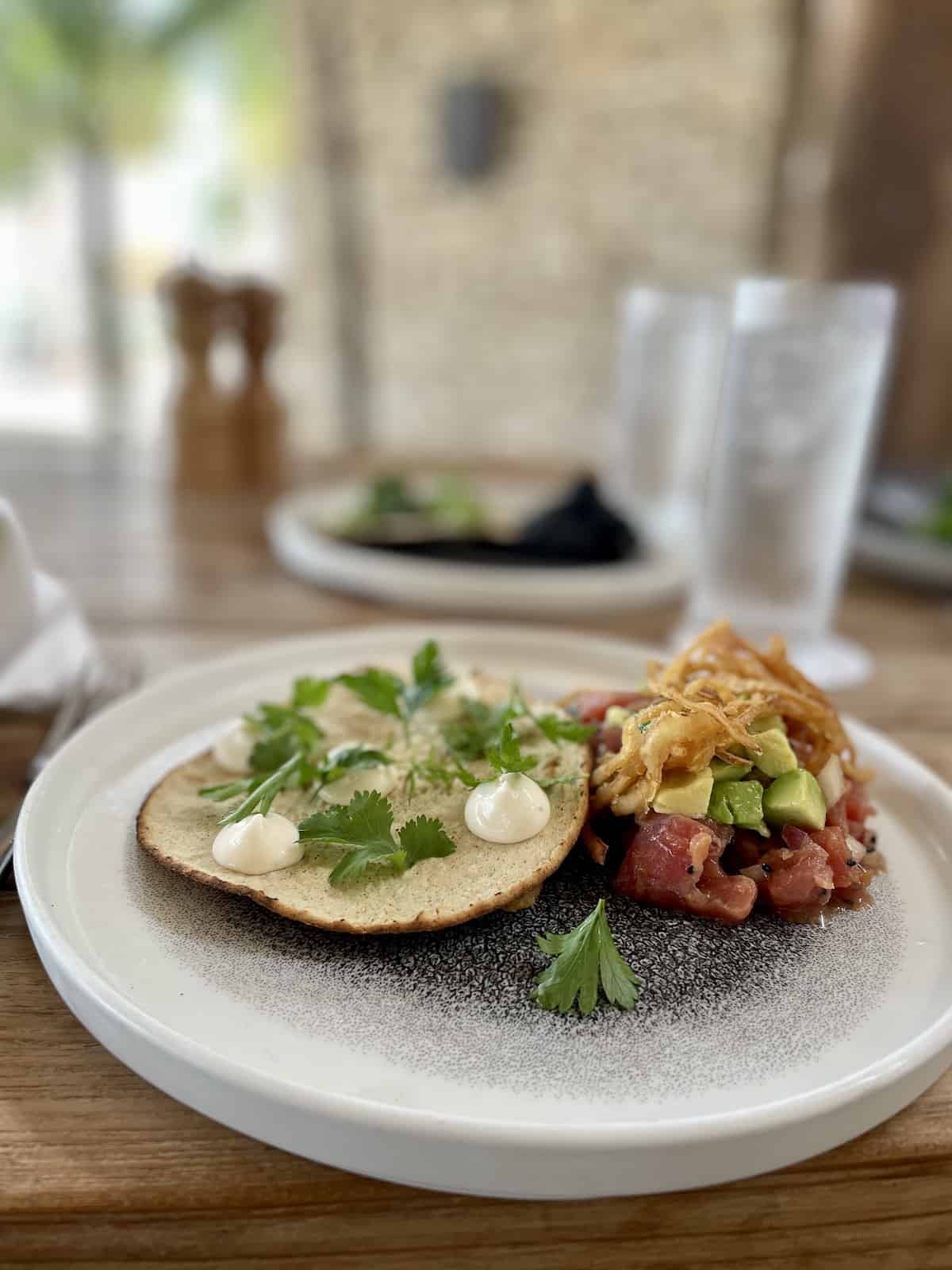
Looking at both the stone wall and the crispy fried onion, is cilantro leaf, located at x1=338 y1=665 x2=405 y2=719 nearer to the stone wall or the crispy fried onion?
the crispy fried onion

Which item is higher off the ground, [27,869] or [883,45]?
[883,45]

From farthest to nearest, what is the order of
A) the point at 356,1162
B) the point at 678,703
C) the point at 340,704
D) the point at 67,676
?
the point at 67,676, the point at 340,704, the point at 678,703, the point at 356,1162

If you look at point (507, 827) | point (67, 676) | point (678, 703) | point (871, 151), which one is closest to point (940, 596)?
point (678, 703)

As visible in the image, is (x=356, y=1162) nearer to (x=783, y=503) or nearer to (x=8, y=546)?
(x=8, y=546)

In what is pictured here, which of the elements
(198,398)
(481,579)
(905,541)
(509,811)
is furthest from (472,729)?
(198,398)

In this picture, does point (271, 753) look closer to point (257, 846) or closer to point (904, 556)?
point (257, 846)

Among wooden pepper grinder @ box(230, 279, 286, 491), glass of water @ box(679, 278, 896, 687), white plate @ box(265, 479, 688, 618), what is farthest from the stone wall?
glass of water @ box(679, 278, 896, 687)

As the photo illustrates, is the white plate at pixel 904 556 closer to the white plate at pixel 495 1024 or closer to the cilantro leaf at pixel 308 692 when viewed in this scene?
the white plate at pixel 495 1024
